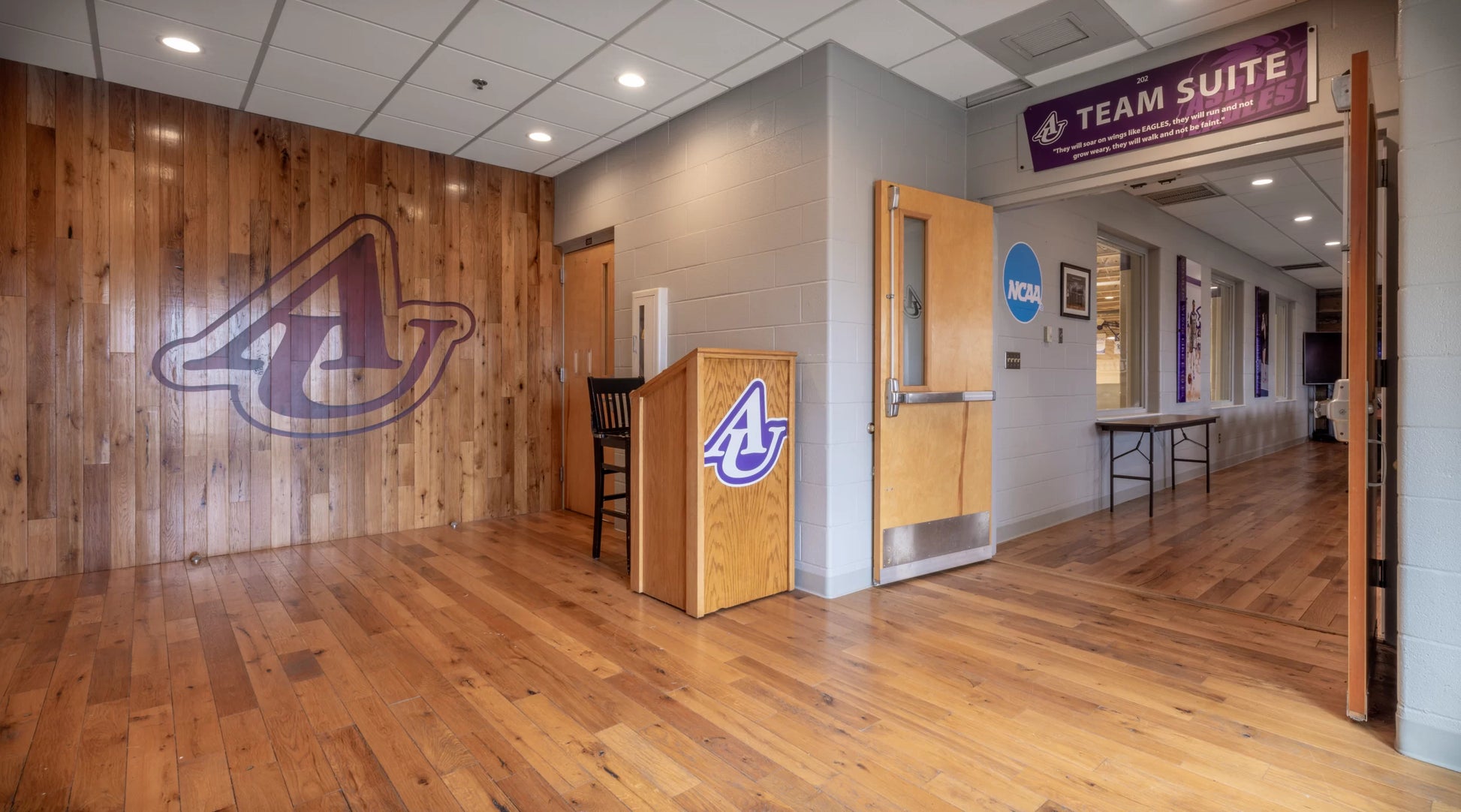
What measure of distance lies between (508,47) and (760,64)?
1260mm

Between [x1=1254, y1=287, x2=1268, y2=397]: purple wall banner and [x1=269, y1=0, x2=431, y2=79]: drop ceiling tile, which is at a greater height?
[x1=269, y1=0, x2=431, y2=79]: drop ceiling tile

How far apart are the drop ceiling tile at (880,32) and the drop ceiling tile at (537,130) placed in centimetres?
186

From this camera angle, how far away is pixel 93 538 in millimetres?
3938

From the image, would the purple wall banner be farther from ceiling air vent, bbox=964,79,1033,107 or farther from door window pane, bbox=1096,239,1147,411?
ceiling air vent, bbox=964,79,1033,107

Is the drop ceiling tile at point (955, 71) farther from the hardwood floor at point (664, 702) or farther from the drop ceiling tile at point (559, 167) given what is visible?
the hardwood floor at point (664, 702)

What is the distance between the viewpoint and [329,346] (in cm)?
467

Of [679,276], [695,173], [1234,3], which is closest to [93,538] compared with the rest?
[679,276]

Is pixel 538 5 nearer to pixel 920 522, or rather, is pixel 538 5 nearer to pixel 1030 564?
pixel 920 522

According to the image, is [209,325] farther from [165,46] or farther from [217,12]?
[217,12]

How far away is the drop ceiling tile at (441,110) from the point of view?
4086mm

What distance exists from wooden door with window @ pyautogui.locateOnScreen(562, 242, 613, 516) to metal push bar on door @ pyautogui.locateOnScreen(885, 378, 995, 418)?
2.30 metres

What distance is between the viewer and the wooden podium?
125 inches

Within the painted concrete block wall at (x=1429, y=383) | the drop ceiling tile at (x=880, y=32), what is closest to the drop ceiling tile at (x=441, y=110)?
the drop ceiling tile at (x=880, y=32)

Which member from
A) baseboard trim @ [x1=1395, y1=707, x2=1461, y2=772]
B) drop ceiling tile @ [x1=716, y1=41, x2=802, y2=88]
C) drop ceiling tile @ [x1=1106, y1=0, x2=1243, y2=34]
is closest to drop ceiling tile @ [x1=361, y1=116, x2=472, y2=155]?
drop ceiling tile @ [x1=716, y1=41, x2=802, y2=88]
